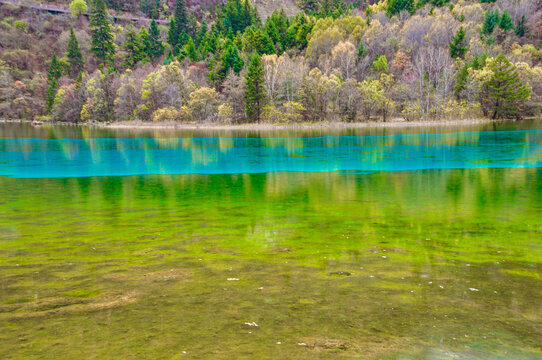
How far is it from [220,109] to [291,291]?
272 ft

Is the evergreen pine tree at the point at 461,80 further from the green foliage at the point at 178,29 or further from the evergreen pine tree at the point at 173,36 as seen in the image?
the evergreen pine tree at the point at 173,36

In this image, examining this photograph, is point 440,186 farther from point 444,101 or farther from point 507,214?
point 444,101

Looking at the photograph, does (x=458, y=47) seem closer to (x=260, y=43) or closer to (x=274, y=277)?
(x=260, y=43)

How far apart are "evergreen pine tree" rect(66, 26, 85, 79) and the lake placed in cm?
14222

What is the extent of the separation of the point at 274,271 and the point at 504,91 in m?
89.8

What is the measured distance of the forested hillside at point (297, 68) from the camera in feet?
286

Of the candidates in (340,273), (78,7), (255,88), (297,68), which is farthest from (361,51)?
(78,7)

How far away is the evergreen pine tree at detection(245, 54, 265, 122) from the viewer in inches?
3354

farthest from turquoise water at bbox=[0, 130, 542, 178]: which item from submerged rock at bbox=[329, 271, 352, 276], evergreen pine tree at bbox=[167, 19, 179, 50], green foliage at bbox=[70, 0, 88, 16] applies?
green foliage at bbox=[70, 0, 88, 16]

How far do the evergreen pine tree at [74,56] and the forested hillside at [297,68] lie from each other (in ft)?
1.16

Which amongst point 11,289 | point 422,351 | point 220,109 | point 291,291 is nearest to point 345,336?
point 422,351

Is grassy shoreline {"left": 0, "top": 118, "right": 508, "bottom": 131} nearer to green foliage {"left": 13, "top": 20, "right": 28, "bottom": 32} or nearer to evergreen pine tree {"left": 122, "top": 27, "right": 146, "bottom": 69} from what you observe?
evergreen pine tree {"left": 122, "top": 27, "right": 146, "bottom": 69}

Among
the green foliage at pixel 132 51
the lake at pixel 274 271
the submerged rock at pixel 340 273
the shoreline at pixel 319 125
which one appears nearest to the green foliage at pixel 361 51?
the shoreline at pixel 319 125

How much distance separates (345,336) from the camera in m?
5.64
